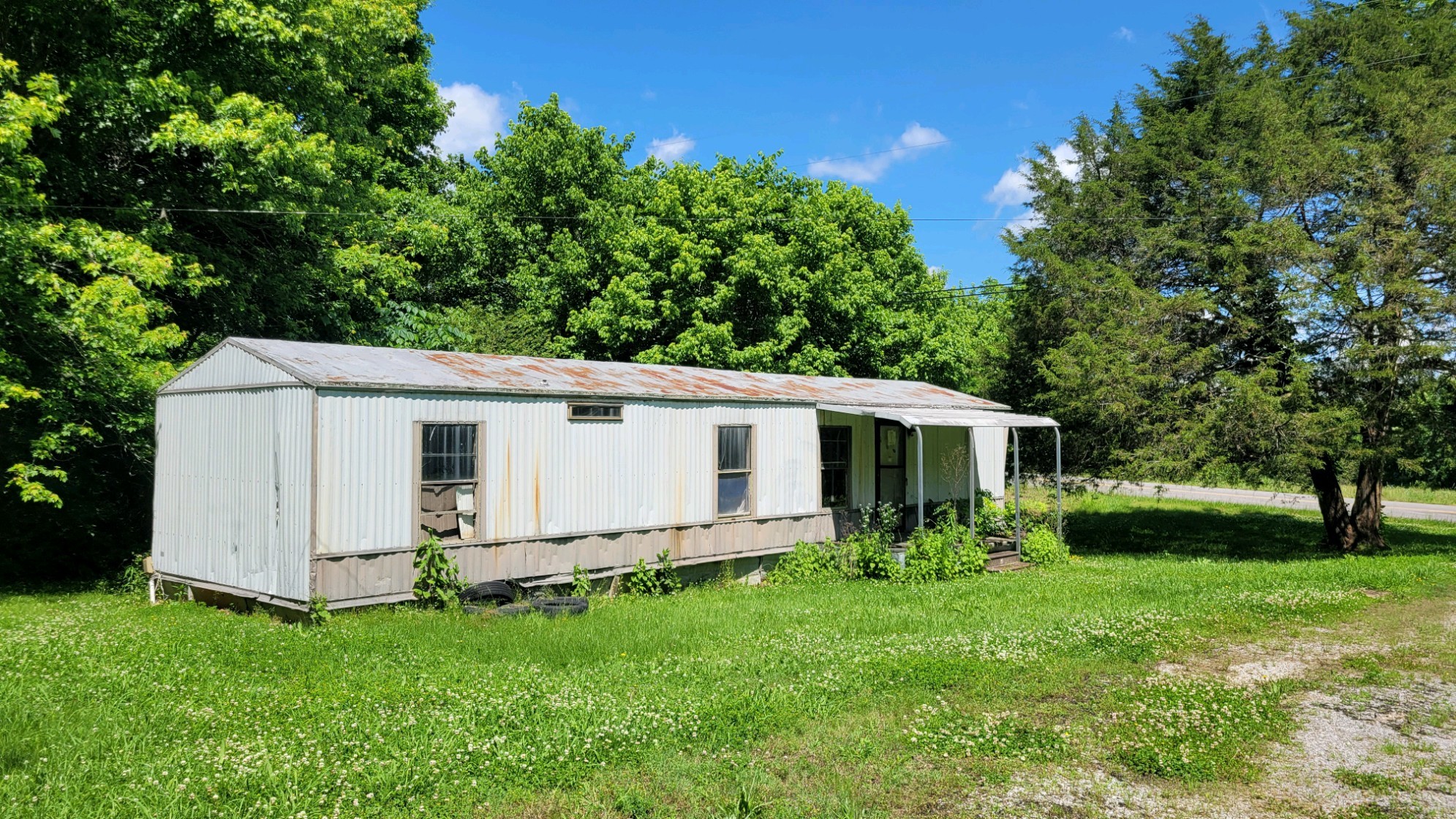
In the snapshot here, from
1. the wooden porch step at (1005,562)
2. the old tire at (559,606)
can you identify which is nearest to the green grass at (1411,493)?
the wooden porch step at (1005,562)

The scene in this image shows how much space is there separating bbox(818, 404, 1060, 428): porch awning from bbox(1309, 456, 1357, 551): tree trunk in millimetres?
6380

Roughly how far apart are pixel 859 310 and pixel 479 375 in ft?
54.7

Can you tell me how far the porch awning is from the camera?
1375 centimetres

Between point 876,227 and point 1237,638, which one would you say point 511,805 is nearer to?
point 1237,638

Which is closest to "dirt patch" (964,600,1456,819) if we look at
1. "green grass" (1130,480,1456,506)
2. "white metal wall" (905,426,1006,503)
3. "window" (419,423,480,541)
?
"window" (419,423,480,541)

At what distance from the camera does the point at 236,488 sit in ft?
32.7

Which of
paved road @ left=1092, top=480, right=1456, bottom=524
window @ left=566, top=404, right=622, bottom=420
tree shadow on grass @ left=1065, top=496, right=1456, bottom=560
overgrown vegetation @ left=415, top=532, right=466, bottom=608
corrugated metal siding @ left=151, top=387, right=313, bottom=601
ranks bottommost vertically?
tree shadow on grass @ left=1065, top=496, right=1456, bottom=560

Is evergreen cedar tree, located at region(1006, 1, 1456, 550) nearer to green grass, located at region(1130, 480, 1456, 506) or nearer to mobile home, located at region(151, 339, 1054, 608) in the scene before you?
mobile home, located at region(151, 339, 1054, 608)

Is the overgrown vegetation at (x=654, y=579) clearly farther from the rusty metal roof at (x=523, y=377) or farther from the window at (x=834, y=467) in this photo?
the window at (x=834, y=467)

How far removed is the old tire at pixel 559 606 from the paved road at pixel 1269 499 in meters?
16.1

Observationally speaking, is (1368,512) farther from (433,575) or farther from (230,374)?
(230,374)

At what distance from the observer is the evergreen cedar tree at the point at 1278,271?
1521 centimetres

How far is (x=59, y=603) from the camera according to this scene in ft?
37.8

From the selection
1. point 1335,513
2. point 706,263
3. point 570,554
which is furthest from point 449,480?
point 1335,513
